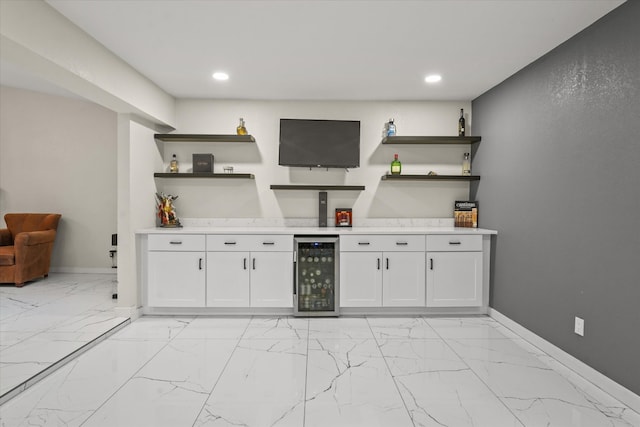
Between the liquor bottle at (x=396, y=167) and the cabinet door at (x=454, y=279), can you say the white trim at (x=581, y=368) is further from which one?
the liquor bottle at (x=396, y=167)

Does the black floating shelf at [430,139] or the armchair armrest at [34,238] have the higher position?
the black floating shelf at [430,139]

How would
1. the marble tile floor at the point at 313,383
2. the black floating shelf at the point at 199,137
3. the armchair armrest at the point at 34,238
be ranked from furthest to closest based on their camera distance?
the armchair armrest at the point at 34,238 < the black floating shelf at the point at 199,137 < the marble tile floor at the point at 313,383

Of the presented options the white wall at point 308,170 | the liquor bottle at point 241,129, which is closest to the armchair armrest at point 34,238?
the white wall at point 308,170

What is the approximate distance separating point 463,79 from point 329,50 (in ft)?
4.95

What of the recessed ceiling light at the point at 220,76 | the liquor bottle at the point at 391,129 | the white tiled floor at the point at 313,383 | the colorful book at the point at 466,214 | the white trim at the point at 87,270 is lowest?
the white tiled floor at the point at 313,383

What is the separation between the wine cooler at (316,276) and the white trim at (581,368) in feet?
5.67

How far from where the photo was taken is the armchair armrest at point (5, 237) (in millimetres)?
5113

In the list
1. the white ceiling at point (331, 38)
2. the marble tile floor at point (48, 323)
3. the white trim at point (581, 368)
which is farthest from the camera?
the marble tile floor at point (48, 323)

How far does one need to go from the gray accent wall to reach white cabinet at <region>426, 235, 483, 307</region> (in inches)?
8.2

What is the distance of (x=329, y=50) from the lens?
2881 mm

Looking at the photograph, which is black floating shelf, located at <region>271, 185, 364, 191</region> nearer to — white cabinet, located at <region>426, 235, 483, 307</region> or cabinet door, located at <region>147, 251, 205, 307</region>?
white cabinet, located at <region>426, 235, 483, 307</region>

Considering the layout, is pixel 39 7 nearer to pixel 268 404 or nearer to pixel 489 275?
pixel 268 404

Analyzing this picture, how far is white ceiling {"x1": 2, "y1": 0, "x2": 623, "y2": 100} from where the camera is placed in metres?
2.26

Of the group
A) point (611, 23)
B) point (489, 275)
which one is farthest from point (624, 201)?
point (489, 275)
